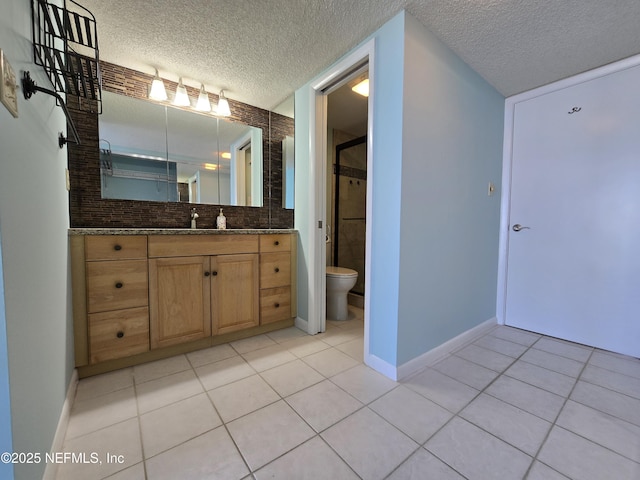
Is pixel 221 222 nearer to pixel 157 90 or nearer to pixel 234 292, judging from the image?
pixel 234 292

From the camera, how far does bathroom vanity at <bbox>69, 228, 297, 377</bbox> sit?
1.48 meters

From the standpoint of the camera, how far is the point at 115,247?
153cm

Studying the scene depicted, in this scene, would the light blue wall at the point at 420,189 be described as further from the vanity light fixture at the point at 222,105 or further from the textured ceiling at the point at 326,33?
the vanity light fixture at the point at 222,105

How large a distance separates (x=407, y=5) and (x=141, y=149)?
2027 mm

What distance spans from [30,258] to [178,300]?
3.39ft

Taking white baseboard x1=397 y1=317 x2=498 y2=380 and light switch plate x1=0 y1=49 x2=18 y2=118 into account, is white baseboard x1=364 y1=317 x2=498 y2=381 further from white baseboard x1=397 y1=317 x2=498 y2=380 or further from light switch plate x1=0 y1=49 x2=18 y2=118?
light switch plate x1=0 y1=49 x2=18 y2=118

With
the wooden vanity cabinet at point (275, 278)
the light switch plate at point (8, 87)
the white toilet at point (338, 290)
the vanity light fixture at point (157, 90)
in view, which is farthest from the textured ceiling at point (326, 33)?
the white toilet at point (338, 290)

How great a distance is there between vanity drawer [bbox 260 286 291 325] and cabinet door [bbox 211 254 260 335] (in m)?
0.05

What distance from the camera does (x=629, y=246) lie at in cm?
185

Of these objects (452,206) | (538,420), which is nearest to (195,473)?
(538,420)

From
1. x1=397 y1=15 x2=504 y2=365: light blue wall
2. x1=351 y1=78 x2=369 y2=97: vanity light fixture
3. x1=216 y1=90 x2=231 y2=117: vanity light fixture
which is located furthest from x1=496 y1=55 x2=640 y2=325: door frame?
x1=216 y1=90 x2=231 y2=117: vanity light fixture

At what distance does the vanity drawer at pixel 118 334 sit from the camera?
1.49 meters

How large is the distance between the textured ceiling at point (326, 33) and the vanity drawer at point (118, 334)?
5.60 ft

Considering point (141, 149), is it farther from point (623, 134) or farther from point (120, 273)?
point (623, 134)
